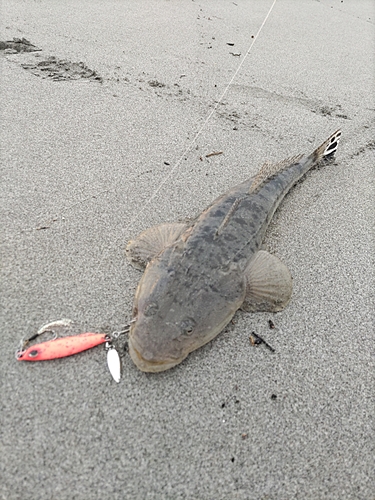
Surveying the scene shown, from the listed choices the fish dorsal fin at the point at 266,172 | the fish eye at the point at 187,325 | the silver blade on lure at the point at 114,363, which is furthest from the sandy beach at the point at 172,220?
the fish dorsal fin at the point at 266,172

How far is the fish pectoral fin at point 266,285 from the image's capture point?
2.50m

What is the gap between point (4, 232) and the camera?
2666mm

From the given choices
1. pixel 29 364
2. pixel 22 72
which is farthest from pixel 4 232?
pixel 22 72

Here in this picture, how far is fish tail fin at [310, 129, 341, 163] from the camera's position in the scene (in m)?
3.81

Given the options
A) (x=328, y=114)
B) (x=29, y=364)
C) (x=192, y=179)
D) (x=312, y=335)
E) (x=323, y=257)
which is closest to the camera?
(x=29, y=364)

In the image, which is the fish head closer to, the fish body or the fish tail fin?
the fish body

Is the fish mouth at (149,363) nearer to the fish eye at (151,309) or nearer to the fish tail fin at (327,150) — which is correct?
the fish eye at (151,309)

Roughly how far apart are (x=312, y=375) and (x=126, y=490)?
117 cm

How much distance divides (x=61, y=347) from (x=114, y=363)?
11.7 inches

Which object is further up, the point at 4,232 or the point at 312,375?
the point at 312,375

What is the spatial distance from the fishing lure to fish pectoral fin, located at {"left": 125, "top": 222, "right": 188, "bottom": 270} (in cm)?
56

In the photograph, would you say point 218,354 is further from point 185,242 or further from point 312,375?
point 185,242

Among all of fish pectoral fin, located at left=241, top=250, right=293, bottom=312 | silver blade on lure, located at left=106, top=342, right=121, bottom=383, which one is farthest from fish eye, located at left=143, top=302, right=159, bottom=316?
fish pectoral fin, located at left=241, top=250, right=293, bottom=312

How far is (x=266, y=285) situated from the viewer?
2.57 meters
